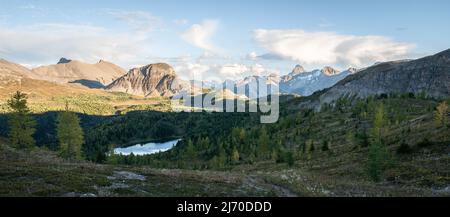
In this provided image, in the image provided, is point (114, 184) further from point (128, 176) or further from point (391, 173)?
point (391, 173)

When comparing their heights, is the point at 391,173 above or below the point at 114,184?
below

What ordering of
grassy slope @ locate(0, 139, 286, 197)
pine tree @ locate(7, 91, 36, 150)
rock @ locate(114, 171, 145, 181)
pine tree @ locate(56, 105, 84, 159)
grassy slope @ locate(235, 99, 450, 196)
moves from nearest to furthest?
1. grassy slope @ locate(0, 139, 286, 197)
2. rock @ locate(114, 171, 145, 181)
3. grassy slope @ locate(235, 99, 450, 196)
4. pine tree @ locate(7, 91, 36, 150)
5. pine tree @ locate(56, 105, 84, 159)

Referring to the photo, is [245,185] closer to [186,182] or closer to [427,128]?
[186,182]

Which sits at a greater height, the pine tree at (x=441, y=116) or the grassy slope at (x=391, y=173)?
the pine tree at (x=441, y=116)

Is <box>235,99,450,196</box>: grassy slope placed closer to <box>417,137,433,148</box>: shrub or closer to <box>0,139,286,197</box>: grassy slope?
<box>417,137,433,148</box>: shrub

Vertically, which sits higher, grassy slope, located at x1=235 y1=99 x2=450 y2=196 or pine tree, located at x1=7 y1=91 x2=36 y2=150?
pine tree, located at x1=7 y1=91 x2=36 y2=150

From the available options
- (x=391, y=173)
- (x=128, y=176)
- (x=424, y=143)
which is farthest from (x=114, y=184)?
(x=424, y=143)

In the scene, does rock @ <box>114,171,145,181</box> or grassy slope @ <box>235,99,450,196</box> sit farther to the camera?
grassy slope @ <box>235,99,450,196</box>

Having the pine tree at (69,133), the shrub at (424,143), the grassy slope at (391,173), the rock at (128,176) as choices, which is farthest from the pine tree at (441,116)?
the pine tree at (69,133)

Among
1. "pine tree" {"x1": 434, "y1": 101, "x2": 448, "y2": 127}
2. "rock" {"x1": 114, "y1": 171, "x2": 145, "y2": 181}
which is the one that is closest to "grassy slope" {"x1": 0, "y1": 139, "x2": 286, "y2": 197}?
"rock" {"x1": 114, "y1": 171, "x2": 145, "y2": 181}

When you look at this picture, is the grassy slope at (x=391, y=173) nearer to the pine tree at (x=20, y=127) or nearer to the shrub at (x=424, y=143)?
the shrub at (x=424, y=143)
